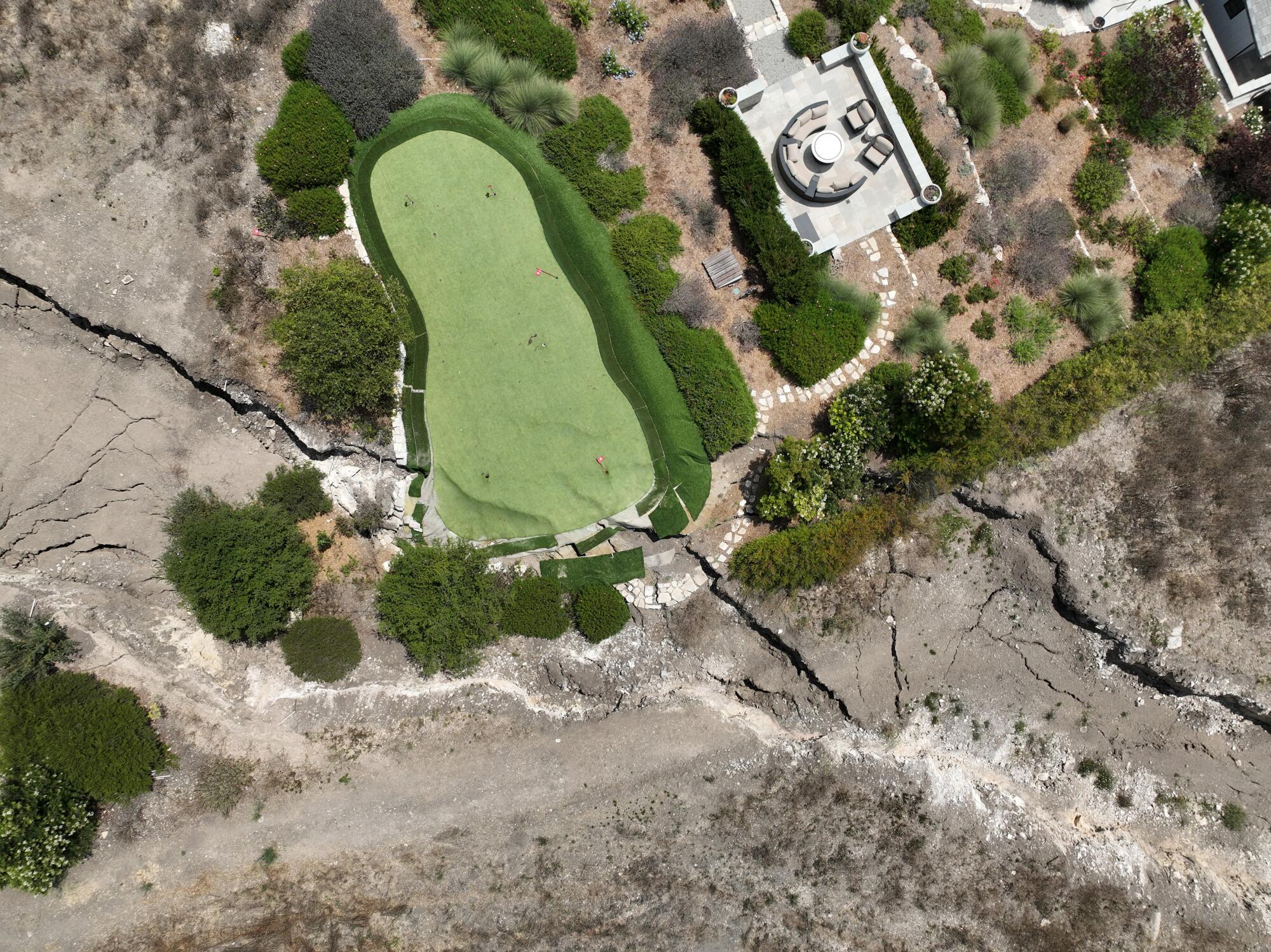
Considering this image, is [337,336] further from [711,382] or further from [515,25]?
[711,382]

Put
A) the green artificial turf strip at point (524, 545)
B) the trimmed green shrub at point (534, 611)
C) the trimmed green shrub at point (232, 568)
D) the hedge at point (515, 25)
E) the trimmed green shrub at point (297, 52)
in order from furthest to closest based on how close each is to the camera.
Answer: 1. the green artificial turf strip at point (524, 545)
2. the trimmed green shrub at point (534, 611)
3. the hedge at point (515, 25)
4. the trimmed green shrub at point (297, 52)
5. the trimmed green shrub at point (232, 568)

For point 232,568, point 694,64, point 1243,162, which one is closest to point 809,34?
point 694,64

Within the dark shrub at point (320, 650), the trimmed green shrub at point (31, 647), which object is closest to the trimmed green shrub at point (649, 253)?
the dark shrub at point (320, 650)

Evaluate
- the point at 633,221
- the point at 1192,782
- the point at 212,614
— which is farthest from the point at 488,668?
the point at 1192,782

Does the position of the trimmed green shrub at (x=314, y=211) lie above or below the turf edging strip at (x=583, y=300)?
above

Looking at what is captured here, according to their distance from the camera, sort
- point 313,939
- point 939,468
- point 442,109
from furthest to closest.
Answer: point 442,109 < point 939,468 < point 313,939

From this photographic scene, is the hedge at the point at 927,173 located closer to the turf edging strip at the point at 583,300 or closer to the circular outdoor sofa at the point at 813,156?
the circular outdoor sofa at the point at 813,156

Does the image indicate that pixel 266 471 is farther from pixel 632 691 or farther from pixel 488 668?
pixel 632 691
